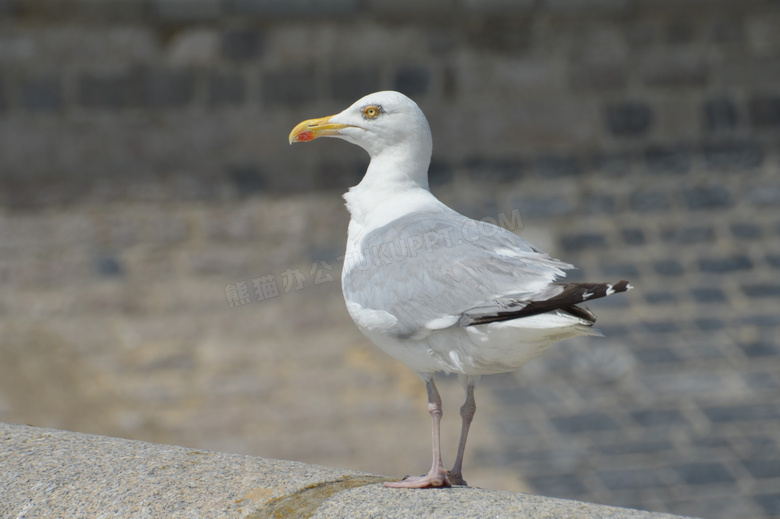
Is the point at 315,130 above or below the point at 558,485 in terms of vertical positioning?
above

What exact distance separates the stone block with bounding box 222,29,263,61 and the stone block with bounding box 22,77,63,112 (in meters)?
1.25

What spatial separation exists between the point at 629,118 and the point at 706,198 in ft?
2.91

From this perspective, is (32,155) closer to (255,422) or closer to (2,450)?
(255,422)

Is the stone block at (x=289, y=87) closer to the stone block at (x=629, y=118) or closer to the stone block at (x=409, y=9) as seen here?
the stone block at (x=409, y=9)

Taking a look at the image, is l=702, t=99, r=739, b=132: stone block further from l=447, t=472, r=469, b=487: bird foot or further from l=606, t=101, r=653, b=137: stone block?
l=447, t=472, r=469, b=487: bird foot

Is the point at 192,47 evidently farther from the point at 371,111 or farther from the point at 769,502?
the point at 769,502

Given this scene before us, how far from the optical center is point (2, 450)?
2494mm

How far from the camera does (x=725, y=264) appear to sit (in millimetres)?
7199

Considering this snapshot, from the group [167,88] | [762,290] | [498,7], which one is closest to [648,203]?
[762,290]

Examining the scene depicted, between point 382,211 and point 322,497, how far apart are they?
0.91 metres

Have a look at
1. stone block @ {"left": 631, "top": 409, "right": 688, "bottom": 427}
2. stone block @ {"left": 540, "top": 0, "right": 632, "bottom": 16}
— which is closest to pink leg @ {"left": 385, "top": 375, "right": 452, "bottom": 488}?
stone block @ {"left": 631, "top": 409, "right": 688, "bottom": 427}

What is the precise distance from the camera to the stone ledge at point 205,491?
6.86 ft

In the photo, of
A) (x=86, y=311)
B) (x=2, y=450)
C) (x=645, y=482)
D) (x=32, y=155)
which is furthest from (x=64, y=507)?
(x=32, y=155)

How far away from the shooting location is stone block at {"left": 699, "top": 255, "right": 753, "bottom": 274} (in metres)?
7.18
